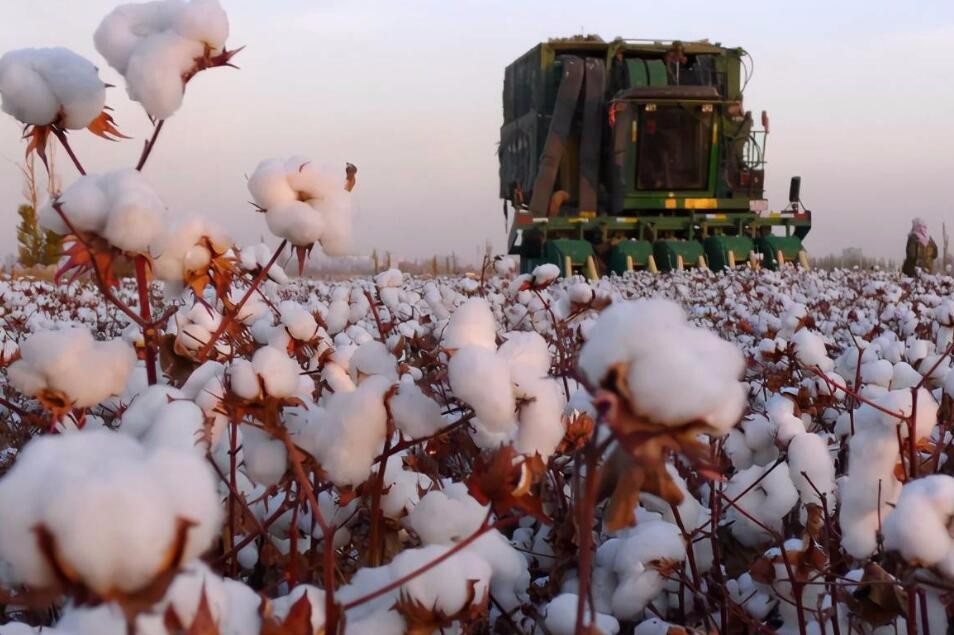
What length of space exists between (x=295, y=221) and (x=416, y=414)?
32cm

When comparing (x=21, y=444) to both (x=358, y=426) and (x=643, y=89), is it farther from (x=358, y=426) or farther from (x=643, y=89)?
(x=643, y=89)

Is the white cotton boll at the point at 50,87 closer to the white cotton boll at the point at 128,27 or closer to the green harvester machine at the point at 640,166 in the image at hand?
the white cotton boll at the point at 128,27

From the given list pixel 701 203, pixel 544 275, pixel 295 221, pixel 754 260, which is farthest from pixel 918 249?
pixel 295 221

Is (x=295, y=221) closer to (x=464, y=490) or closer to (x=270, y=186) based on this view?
(x=270, y=186)

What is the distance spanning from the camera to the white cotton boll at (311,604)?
29.8 inches

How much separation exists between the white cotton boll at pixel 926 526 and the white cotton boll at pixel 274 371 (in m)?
0.58

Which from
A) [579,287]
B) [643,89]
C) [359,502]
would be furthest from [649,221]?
[359,502]

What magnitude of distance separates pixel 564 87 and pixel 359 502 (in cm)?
1417

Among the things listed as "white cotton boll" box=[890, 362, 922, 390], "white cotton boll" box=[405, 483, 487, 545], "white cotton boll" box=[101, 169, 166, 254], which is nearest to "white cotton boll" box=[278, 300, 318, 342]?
"white cotton boll" box=[101, 169, 166, 254]

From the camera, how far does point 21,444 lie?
2.46 metres

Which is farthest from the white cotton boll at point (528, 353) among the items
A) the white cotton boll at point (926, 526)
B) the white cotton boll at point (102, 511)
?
the white cotton boll at point (102, 511)

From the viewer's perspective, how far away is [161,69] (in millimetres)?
1198

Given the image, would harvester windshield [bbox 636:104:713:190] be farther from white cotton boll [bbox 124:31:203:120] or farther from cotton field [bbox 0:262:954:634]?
white cotton boll [bbox 124:31:203:120]

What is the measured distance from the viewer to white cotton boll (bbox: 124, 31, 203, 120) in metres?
1.20
